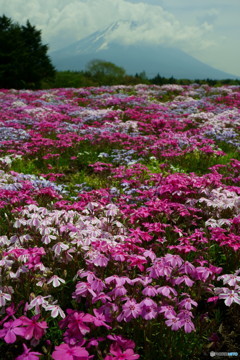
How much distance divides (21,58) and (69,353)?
39.4 meters

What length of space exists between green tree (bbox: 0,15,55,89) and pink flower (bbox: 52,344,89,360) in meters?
36.2

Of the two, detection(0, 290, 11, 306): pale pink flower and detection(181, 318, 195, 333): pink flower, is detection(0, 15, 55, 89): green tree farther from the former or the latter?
detection(181, 318, 195, 333): pink flower

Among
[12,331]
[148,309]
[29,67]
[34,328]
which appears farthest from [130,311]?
[29,67]

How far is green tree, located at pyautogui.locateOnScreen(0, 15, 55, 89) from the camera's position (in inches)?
1381

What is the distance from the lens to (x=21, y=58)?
3706 cm

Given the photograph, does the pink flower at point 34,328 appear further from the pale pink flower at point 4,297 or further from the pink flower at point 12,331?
the pale pink flower at point 4,297

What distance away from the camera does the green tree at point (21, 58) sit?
35.1 metres

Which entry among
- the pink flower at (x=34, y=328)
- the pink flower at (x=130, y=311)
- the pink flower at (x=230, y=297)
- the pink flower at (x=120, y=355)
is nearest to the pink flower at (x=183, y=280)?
the pink flower at (x=230, y=297)

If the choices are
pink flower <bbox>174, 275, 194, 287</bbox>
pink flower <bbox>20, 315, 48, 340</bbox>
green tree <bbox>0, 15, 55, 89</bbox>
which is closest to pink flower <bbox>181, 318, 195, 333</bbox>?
pink flower <bbox>174, 275, 194, 287</bbox>

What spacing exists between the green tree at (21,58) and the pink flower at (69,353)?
3620 centimetres

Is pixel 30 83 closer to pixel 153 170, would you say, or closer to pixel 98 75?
pixel 98 75

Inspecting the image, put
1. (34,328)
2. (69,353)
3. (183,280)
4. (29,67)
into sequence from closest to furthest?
(69,353) → (34,328) → (183,280) → (29,67)

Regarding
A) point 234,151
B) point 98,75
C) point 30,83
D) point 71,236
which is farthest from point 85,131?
point 98,75

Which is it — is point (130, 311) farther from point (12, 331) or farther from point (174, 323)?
point (12, 331)
